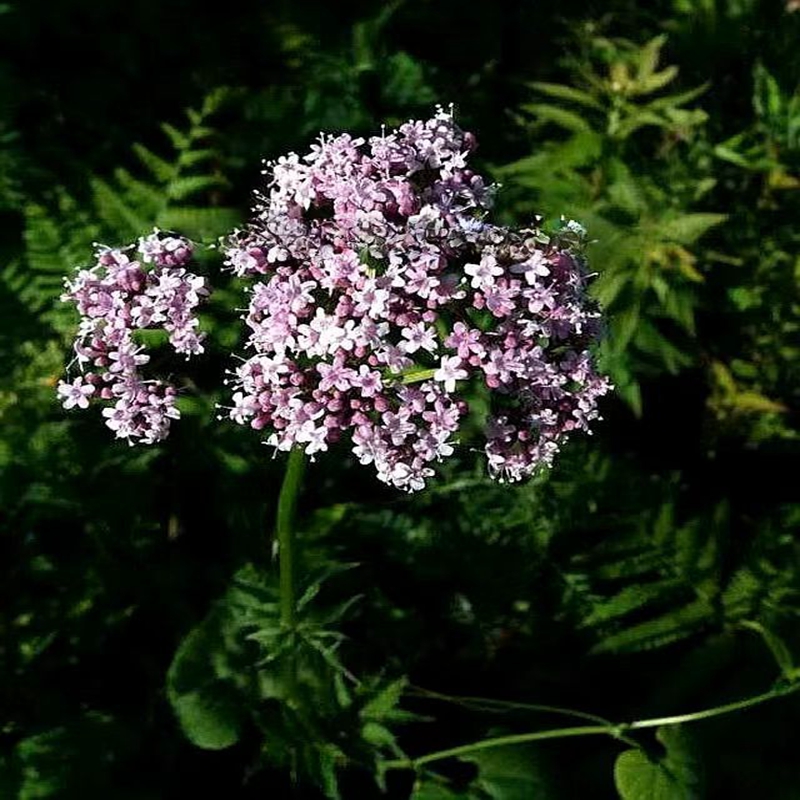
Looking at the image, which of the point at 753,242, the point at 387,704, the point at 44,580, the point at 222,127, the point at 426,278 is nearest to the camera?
the point at 426,278

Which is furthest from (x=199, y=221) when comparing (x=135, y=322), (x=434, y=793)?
(x=434, y=793)

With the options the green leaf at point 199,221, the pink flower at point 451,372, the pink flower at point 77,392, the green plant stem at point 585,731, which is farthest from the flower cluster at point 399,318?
the green leaf at point 199,221

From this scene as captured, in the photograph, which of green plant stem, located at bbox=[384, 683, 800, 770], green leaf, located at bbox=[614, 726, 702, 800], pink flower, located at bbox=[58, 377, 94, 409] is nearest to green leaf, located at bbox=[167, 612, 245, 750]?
green plant stem, located at bbox=[384, 683, 800, 770]

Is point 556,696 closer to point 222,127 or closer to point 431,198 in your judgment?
point 431,198

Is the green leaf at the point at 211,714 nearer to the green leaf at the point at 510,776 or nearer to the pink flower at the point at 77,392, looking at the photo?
the green leaf at the point at 510,776

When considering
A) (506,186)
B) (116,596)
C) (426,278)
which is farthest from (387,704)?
(506,186)

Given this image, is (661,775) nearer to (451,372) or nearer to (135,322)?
(451,372)

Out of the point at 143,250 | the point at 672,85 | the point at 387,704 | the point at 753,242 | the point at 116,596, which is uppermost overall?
the point at 672,85
